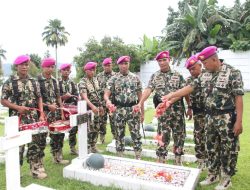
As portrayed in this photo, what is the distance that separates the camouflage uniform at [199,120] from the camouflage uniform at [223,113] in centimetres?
72

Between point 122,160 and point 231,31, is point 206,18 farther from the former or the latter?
point 122,160

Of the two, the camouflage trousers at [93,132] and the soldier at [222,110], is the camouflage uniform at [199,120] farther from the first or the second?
the camouflage trousers at [93,132]

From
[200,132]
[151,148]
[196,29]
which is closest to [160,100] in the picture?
[200,132]

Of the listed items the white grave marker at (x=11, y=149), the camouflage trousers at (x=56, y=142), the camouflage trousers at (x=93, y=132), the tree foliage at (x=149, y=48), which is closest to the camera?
the white grave marker at (x=11, y=149)

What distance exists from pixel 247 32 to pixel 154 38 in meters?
8.54

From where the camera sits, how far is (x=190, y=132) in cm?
915

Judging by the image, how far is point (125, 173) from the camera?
201 inches

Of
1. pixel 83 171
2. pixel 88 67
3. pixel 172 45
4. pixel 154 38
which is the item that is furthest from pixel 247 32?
pixel 83 171

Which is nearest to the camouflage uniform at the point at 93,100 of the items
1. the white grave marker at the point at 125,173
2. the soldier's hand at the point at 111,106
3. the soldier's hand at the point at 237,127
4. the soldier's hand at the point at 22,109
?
the soldier's hand at the point at 111,106

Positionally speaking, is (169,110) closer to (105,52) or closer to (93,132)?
(93,132)

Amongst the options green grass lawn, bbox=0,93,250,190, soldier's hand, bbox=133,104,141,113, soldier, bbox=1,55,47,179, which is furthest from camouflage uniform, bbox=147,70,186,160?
soldier, bbox=1,55,47,179

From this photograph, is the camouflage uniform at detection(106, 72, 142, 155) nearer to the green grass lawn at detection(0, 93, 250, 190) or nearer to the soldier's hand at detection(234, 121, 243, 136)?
the green grass lawn at detection(0, 93, 250, 190)

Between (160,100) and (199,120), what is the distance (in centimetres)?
77

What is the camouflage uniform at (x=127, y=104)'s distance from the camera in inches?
234
